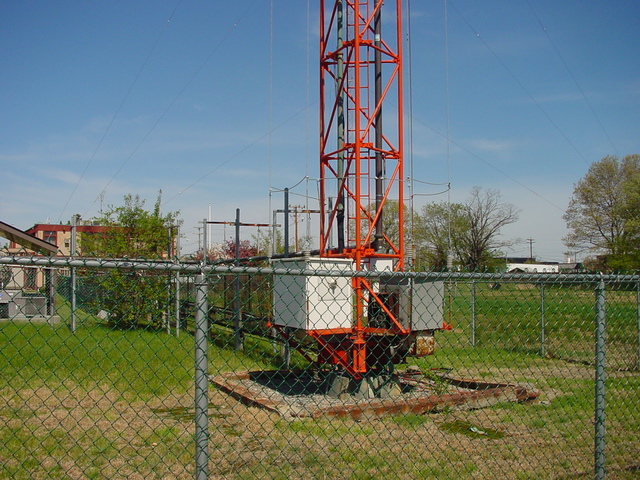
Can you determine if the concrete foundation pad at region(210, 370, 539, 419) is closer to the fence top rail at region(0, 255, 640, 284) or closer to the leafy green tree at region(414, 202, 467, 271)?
the fence top rail at region(0, 255, 640, 284)

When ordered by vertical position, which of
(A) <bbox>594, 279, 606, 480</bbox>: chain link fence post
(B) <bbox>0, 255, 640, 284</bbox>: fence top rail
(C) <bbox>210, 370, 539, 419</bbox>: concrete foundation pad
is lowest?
(C) <bbox>210, 370, 539, 419</bbox>: concrete foundation pad

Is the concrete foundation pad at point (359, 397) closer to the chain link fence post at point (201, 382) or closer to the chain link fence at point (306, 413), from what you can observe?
the chain link fence at point (306, 413)

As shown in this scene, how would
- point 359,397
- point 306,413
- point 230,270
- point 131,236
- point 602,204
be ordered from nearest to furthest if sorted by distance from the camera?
point 230,270, point 306,413, point 359,397, point 131,236, point 602,204

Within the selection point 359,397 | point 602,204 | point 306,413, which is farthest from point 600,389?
point 602,204

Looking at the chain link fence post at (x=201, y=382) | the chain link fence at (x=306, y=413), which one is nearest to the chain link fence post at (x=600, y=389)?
the chain link fence at (x=306, y=413)

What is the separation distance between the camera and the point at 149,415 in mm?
7211

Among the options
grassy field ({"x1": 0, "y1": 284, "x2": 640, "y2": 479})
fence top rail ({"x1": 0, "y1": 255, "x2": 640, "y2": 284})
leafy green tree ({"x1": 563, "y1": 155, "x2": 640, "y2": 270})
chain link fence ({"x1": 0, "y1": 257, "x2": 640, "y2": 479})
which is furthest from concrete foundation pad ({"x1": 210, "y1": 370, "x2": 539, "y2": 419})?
leafy green tree ({"x1": 563, "y1": 155, "x2": 640, "y2": 270})

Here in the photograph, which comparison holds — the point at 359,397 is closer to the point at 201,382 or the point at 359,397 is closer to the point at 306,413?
the point at 306,413

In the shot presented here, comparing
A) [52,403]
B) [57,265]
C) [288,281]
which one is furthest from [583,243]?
[57,265]

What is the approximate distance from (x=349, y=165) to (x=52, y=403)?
21.2 feet

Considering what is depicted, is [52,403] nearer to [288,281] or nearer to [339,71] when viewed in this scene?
[288,281]

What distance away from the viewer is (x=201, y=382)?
2.85 metres

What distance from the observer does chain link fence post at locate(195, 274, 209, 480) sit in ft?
9.27

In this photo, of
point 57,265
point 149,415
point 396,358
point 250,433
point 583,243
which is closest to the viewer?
point 57,265
